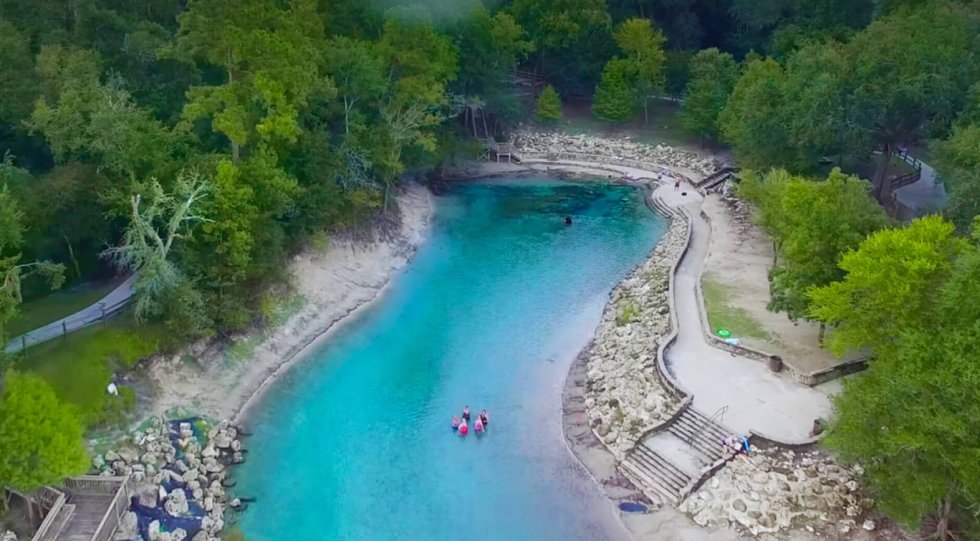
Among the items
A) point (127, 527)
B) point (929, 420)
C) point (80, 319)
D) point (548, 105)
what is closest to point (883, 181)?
point (548, 105)

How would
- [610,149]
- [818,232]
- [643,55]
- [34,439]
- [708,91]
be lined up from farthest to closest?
1. [643,55]
2. [610,149]
3. [708,91]
4. [818,232]
5. [34,439]

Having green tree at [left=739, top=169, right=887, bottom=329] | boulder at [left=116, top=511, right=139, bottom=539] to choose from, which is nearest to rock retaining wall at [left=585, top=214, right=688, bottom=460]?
green tree at [left=739, top=169, right=887, bottom=329]

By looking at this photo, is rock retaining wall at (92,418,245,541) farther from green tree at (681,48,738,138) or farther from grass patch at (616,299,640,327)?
green tree at (681,48,738,138)

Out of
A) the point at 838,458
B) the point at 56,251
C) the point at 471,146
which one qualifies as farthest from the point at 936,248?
the point at 471,146

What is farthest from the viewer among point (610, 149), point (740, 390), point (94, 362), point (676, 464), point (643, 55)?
point (643, 55)

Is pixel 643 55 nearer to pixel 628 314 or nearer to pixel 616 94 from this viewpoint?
pixel 616 94

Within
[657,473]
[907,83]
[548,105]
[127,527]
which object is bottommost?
[657,473]

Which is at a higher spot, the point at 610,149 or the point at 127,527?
the point at 127,527

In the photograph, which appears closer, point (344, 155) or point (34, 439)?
point (34, 439)
